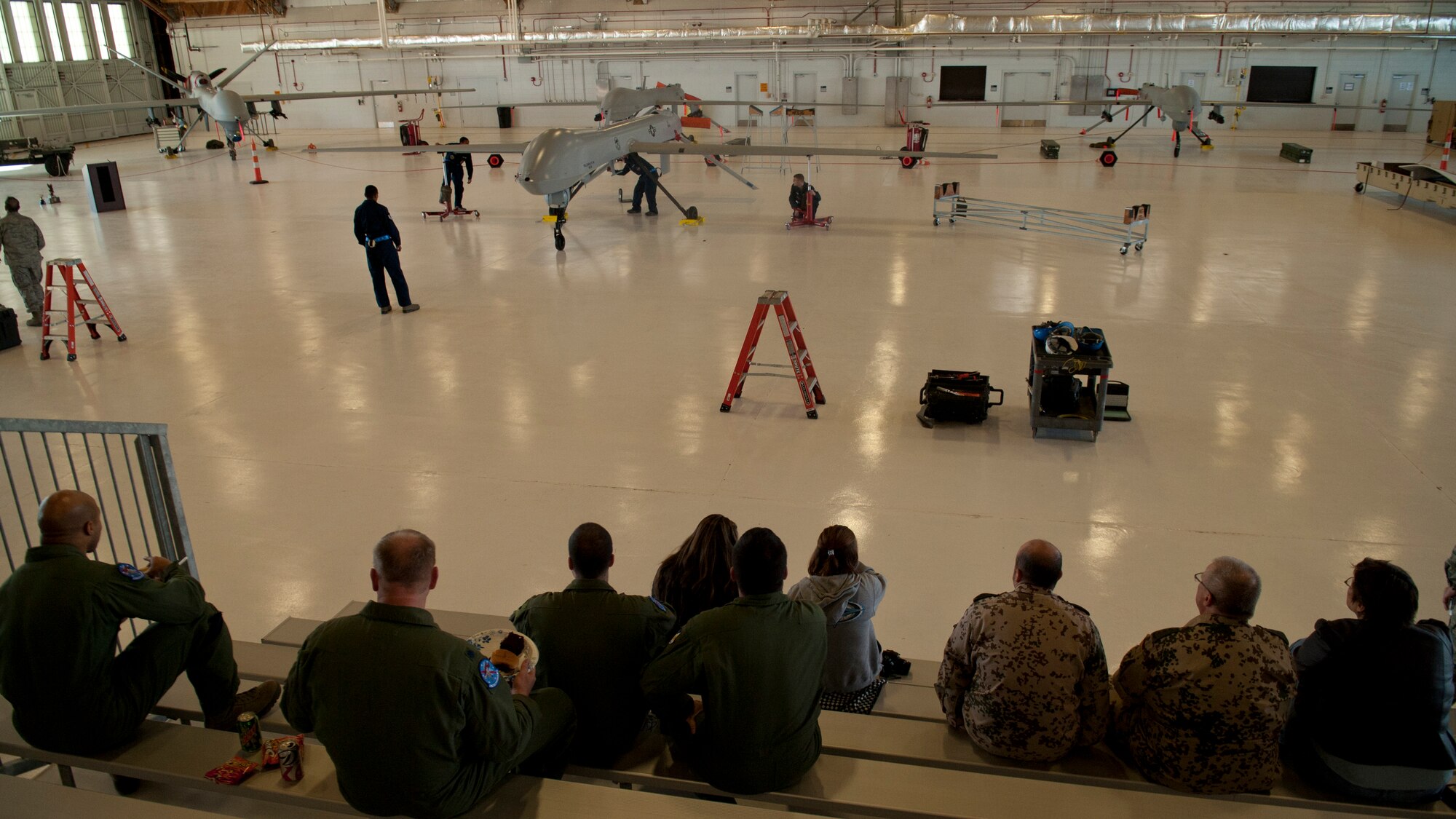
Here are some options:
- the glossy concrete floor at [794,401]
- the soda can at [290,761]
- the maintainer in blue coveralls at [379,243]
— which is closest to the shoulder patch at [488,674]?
the soda can at [290,761]

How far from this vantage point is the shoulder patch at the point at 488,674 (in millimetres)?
2924

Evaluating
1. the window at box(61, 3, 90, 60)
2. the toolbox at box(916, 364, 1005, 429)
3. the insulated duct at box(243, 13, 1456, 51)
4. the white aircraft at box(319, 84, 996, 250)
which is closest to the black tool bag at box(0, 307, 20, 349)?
the white aircraft at box(319, 84, 996, 250)

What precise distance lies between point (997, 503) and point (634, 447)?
3.12 metres

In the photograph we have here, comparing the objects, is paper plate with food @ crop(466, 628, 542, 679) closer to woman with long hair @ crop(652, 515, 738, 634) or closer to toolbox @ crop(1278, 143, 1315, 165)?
woman with long hair @ crop(652, 515, 738, 634)

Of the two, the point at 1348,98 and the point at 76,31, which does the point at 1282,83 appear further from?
the point at 76,31

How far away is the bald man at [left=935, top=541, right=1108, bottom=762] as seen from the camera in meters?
3.34

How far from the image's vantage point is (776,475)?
298 inches

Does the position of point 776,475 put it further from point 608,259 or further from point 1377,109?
point 1377,109

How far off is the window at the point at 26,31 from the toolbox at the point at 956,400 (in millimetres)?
39932

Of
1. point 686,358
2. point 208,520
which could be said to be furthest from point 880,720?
point 686,358

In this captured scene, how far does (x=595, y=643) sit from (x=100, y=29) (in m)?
46.1

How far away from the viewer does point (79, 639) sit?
3203 millimetres

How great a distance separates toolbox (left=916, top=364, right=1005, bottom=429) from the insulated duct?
27606 millimetres

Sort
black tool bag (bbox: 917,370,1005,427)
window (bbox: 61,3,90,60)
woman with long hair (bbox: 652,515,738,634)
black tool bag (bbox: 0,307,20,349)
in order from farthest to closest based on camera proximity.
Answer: window (bbox: 61,3,90,60) → black tool bag (bbox: 0,307,20,349) → black tool bag (bbox: 917,370,1005,427) → woman with long hair (bbox: 652,515,738,634)
